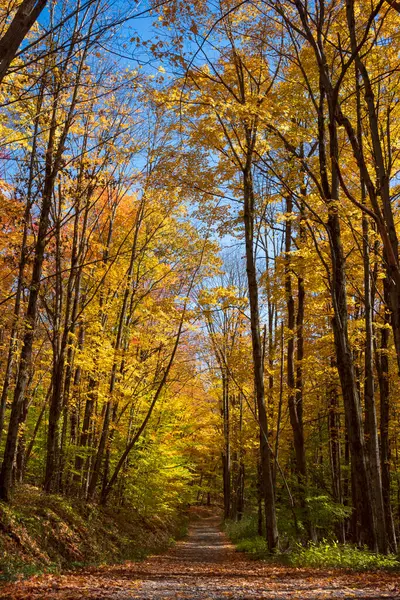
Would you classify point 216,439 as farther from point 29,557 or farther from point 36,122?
point 36,122

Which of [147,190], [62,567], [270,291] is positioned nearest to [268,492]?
[62,567]

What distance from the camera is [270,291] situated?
40.0 ft

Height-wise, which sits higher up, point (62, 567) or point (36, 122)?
point (36, 122)

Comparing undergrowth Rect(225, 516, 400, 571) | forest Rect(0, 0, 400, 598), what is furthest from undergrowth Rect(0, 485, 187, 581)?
undergrowth Rect(225, 516, 400, 571)

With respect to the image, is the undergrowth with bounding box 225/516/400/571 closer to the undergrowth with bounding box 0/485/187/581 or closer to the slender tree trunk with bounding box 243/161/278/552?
the slender tree trunk with bounding box 243/161/278/552

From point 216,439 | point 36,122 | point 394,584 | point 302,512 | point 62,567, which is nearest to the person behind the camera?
point 394,584

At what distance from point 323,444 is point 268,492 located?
9.80m

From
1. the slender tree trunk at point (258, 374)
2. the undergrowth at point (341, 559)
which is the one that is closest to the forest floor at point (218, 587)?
the undergrowth at point (341, 559)

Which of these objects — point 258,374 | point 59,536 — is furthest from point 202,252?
point 59,536

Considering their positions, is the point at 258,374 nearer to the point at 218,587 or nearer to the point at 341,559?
the point at 341,559

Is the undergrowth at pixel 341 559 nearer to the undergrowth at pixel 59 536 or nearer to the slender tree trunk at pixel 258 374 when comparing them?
the slender tree trunk at pixel 258 374

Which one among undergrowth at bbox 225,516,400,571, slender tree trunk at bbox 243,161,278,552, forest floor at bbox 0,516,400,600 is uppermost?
slender tree trunk at bbox 243,161,278,552

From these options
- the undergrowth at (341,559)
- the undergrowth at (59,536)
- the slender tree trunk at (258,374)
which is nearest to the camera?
the undergrowth at (59,536)

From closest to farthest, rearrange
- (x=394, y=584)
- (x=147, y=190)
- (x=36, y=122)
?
(x=394, y=584), (x=36, y=122), (x=147, y=190)
